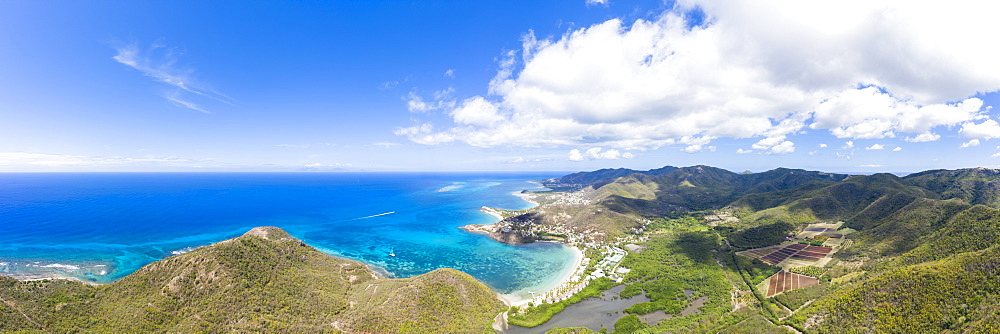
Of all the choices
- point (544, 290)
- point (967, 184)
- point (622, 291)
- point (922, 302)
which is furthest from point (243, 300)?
point (967, 184)

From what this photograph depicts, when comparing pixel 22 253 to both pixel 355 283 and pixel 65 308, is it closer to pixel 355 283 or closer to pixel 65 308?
pixel 65 308

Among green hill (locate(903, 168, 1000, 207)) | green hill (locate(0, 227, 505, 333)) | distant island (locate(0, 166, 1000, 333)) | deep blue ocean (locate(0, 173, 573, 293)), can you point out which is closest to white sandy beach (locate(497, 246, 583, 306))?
distant island (locate(0, 166, 1000, 333))

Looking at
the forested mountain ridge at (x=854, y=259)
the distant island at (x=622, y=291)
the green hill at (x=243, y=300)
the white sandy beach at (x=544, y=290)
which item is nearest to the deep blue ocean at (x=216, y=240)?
the white sandy beach at (x=544, y=290)

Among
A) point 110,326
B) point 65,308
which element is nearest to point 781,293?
point 110,326

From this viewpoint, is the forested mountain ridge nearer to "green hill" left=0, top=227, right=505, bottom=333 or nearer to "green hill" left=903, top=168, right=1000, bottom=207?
"green hill" left=903, top=168, right=1000, bottom=207

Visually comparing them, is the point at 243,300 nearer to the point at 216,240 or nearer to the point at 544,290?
the point at 544,290

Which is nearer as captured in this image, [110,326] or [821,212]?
[110,326]

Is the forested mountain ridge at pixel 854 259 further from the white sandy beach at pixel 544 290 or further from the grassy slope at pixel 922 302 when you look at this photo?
the white sandy beach at pixel 544 290
